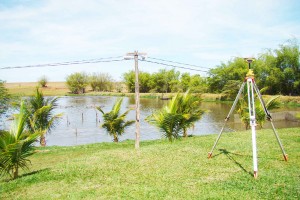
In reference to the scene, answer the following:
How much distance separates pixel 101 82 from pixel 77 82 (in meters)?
10.7

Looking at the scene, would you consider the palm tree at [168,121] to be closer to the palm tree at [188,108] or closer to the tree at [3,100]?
the palm tree at [188,108]

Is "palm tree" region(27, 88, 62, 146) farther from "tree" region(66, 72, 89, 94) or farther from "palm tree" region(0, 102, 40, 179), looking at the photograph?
"tree" region(66, 72, 89, 94)

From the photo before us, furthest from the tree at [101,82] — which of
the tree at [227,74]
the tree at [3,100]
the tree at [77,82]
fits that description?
the tree at [3,100]

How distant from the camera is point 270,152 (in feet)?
32.3

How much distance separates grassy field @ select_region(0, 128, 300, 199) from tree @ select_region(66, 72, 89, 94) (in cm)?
11257

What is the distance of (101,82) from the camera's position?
124 meters

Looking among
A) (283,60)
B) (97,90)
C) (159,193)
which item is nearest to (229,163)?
(159,193)

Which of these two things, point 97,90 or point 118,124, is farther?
point 97,90

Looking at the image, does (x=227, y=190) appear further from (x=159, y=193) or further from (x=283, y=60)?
(x=283, y=60)

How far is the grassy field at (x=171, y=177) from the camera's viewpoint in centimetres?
641

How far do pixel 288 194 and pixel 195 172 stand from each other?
2.58 meters

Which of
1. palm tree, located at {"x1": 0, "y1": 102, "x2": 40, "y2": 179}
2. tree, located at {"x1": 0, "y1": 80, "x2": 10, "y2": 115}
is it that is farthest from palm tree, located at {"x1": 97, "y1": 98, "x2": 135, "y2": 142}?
palm tree, located at {"x1": 0, "y1": 102, "x2": 40, "y2": 179}

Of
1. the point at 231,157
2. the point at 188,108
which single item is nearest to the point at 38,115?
the point at 188,108

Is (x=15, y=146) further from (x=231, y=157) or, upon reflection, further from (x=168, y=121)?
(x=168, y=121)
